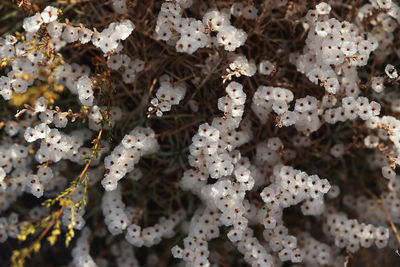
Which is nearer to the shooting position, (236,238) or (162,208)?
(236,238)

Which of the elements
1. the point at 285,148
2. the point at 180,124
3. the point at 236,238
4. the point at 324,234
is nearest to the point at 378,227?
the point at 324,234

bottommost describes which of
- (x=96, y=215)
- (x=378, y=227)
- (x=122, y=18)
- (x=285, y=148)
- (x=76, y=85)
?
(x=96, y=215)

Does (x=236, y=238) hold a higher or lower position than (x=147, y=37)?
lower

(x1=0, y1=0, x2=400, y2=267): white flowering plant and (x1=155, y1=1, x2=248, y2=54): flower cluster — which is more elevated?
(x1=155, y1=1, x2=248, y2=54): flower cluster

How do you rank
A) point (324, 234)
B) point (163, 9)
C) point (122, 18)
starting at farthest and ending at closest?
point (324, 234)
point (122, 18)
point (163, 9)

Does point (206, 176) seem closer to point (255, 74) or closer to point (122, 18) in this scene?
point (255, 74)

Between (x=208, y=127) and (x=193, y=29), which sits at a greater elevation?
(x=193, y=29)

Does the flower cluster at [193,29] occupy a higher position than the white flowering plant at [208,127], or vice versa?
the flower cluster at [193,29]

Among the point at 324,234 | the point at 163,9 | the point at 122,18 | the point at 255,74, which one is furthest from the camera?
the point at 324,234
